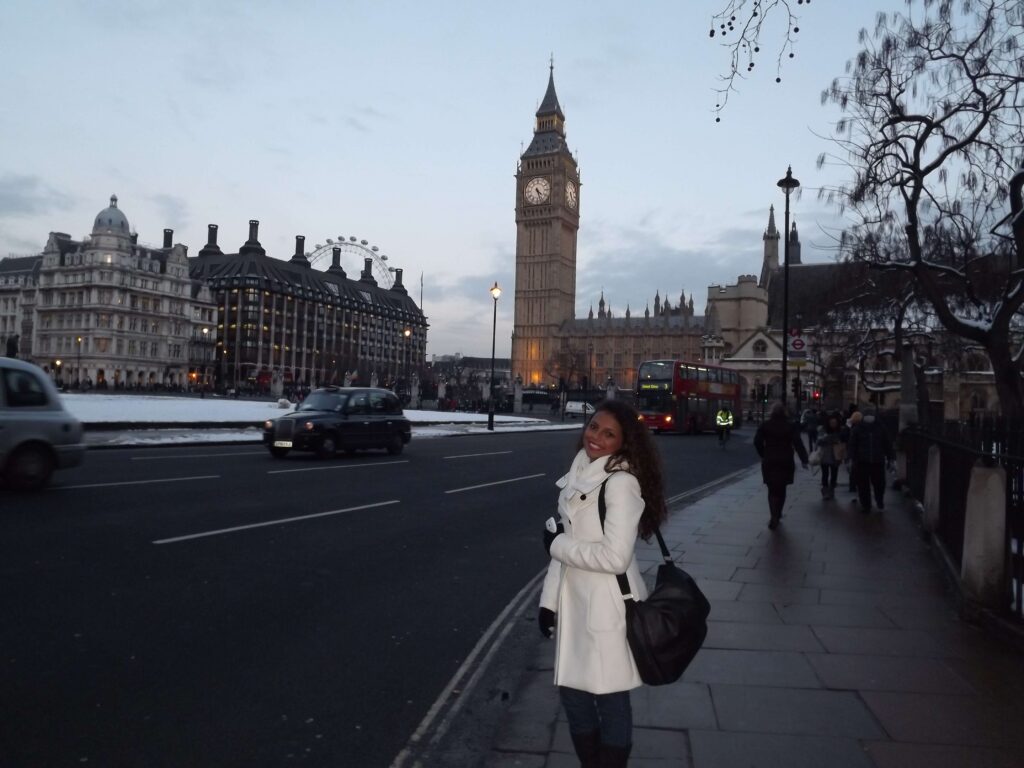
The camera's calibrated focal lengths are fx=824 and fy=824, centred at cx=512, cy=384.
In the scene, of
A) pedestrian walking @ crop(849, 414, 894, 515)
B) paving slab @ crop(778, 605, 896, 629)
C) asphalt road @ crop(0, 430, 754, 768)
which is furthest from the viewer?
pedestrian walking @ crop(849, 414, 894, 515)

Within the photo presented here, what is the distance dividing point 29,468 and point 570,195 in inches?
5034

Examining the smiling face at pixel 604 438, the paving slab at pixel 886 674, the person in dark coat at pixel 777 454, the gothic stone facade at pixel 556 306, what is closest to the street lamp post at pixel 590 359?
the gothic stone facade at pixel 556 306

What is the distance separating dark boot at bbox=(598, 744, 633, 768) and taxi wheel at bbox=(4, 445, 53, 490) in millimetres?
11307

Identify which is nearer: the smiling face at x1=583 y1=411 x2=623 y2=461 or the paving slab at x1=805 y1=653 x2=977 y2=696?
the smiling face at x1=583 y1=411 x2=623 y2=461

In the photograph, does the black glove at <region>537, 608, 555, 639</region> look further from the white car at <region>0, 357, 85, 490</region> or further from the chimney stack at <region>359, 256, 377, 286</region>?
the chimney stack at <region>359, 256, 377, 286</region>

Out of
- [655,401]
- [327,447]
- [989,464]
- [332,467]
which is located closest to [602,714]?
[989,464]

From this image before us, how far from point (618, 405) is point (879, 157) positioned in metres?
12.4

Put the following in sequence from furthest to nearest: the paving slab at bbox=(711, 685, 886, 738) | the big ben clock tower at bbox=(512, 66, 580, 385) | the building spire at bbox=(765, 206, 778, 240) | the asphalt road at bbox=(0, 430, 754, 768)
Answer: the big ben clock tower at bbox=(512, 66, 580, 385), the building spire at bbox=(765, 206, 778, 240), the paving slab at bbox=(711, 685, 886, 738), the asphalt road at bbox=(0, 430, 754, 768)

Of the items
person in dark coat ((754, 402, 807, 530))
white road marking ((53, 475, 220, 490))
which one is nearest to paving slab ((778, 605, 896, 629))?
person in dark coat ((754, 402, 807, 530))

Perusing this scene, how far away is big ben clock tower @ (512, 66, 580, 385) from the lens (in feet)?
429

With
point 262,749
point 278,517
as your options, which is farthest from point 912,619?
point 278,517

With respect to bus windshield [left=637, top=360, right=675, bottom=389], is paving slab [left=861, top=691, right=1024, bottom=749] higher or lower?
lower

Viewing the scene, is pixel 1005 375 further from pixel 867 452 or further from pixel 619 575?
pixel 619 575

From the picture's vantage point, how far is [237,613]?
6.30 meters
